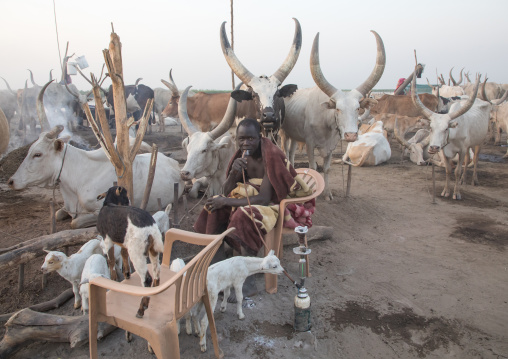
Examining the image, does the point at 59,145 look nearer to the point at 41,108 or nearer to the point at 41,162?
the point at 41,162

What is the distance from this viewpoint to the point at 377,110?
12.6 m

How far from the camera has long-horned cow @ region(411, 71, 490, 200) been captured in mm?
6566

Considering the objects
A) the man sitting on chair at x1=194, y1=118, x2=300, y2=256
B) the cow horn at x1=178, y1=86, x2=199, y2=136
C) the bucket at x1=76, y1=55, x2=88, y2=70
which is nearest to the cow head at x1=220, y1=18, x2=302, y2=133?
the cow horn at x1=178, y1=86, x2=199, y2=136

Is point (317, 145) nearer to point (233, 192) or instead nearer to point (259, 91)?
point (259, 91)

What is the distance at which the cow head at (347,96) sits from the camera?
18.1 feet

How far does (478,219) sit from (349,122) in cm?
Answer: 259

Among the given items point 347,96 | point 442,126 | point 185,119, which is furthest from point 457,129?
point 185,119

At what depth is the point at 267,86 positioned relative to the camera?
5562 millimetres

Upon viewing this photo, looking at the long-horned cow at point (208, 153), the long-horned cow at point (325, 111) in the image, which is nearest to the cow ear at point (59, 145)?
the long-horned cow at point (208, 153)

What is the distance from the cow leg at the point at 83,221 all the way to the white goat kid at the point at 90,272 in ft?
5.00

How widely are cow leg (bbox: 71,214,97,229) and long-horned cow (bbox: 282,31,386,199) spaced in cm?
362

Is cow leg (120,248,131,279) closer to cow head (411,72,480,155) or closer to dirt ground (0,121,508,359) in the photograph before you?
dirt ground (0,121,508,359)

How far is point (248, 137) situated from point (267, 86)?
2.37m

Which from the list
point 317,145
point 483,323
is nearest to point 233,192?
point 483,323
